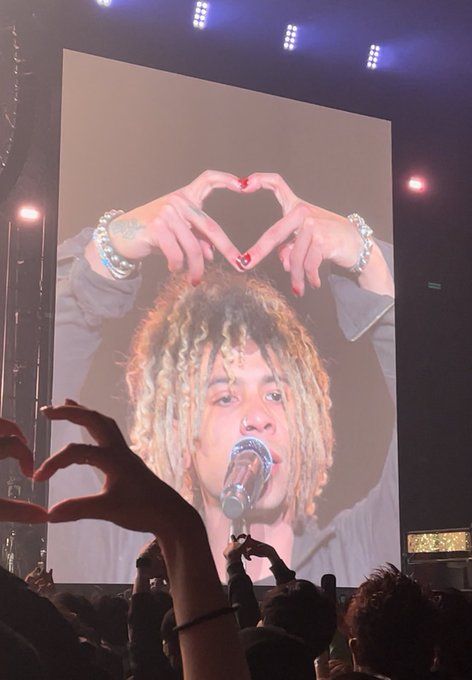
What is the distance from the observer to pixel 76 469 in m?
6.37

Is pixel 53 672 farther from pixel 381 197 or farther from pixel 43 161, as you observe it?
pixel 381 197

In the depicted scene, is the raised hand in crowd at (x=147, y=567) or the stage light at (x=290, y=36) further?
the stage light at (x=290, y=36)

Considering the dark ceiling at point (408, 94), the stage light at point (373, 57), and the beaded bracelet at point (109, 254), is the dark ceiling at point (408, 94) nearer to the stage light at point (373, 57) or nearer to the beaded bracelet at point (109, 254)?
the stage light at point (373, 57)

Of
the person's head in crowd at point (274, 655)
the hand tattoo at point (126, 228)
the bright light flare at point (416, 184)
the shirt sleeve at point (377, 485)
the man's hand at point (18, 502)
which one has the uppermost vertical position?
the bright light flare at point (416, 184)

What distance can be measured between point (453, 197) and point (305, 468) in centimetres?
343

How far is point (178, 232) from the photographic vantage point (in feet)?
23.0

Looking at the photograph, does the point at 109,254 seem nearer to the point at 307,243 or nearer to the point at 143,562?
the point at 307,243

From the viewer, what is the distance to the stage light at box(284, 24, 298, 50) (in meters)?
7.96

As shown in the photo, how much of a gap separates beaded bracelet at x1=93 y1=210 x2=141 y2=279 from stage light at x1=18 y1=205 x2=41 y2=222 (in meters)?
0.44

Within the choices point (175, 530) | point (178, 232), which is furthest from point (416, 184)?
point (175, 530)

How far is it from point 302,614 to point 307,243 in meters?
5.66

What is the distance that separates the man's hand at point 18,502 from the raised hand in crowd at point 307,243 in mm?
6429

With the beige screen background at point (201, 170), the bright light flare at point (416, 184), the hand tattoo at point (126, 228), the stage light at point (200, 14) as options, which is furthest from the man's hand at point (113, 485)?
the bright light flare at point (416, 184)

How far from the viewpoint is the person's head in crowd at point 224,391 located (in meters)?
6.63
